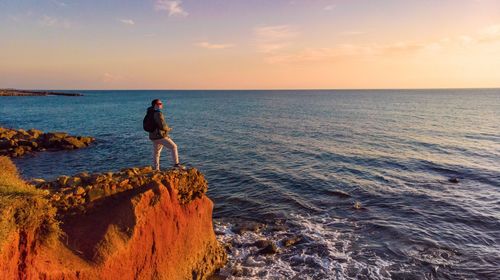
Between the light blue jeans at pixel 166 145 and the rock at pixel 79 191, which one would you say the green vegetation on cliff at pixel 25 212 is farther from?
the light blue jeans at pixel 166 145

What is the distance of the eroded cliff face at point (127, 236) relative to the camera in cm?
855

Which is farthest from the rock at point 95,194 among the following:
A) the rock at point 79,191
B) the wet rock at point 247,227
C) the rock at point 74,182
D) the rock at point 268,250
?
the wet rock at point 247,227

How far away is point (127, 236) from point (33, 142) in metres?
34.6

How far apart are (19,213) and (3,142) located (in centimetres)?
3605

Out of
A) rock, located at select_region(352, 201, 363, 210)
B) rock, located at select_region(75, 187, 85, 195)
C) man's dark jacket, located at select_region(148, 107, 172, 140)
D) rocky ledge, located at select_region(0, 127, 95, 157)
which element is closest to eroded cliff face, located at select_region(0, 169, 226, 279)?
rock, located at select_region(75, 187, 85, 195)

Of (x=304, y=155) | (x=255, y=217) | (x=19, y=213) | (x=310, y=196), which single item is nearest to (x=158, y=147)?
(x=19, y=213)

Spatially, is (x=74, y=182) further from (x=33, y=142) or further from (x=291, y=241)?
(x=33, y=142)

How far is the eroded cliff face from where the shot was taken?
8.55 metres

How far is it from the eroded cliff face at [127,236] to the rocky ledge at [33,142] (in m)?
30.8

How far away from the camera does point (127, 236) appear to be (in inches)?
408

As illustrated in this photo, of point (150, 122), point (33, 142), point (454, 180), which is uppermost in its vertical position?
point (150, 122)

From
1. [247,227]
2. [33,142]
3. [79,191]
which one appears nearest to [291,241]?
[247,227]

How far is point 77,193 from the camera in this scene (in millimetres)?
10141

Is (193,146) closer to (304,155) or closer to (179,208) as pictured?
(304,155)
